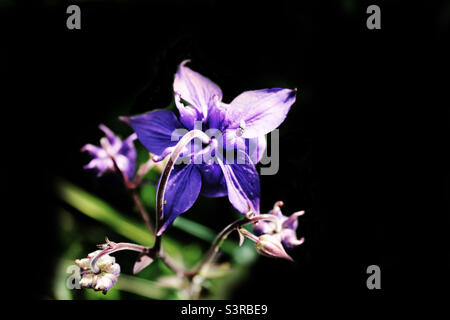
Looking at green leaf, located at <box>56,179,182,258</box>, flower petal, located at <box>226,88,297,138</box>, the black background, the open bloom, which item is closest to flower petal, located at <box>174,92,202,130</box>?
flower petal, located at <box>226,88,297,138</box>

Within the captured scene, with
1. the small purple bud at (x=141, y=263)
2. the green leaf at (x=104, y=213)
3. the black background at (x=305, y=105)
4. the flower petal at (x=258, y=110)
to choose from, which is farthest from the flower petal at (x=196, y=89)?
the green leaf at (x=104, y=213)

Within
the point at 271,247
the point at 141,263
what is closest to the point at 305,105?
the point at 271,247

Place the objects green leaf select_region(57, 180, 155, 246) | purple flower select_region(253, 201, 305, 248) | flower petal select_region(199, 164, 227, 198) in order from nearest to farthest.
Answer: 1. flower petal select_region(199, 164, 227, 198)
2. purple flower select_region(253, 201, 305, 248)
3. green leaf select_region(57, 180, 155, 246)

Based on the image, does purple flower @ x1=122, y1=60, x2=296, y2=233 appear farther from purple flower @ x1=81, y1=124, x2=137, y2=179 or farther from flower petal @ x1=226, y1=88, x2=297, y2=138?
purple flower @ x1=81, y1=124, x2=137, y2=179

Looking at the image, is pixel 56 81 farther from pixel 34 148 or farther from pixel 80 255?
pixel 80 255

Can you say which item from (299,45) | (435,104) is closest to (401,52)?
(435,104)

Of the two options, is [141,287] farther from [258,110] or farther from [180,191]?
[258,110]
